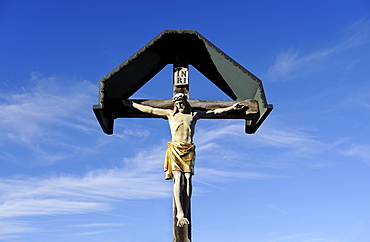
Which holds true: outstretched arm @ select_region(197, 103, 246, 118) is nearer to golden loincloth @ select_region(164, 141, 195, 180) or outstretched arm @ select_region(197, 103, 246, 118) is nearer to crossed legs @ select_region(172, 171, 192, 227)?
golden loincloth @ select_region(164, 141, 195, 180)

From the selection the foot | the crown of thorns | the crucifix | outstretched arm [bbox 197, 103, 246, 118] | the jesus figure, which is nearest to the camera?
the foot

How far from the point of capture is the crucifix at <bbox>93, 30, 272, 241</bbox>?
5699mm

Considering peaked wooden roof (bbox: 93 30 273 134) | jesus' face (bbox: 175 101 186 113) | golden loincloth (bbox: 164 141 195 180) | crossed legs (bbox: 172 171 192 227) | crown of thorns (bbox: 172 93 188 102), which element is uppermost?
peaked wooden roof (bbox: 93 30 273 134)

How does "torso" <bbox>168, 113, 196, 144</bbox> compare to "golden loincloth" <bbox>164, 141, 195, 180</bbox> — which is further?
"torso" <bbox>168, 113, 196, 144</bbox>

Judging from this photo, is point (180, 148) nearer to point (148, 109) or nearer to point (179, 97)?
point (179, 97)

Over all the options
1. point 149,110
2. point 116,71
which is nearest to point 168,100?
point 149,110

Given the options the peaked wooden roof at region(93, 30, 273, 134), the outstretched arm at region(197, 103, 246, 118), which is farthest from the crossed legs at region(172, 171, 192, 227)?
the peaked wooden roof at region(93, 30, 273, 134)

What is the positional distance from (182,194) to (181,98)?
1203 mm

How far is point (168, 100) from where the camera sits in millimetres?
6398

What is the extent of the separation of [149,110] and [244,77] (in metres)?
1.25

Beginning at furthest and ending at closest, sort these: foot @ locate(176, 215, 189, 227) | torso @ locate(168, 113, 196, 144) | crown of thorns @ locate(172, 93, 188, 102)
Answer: crown of thorns @ locate(172, 93, 188, 102) < torso @ locate(168, 113, 196, 144) < foot @ locate(176, 215, 189, 227)

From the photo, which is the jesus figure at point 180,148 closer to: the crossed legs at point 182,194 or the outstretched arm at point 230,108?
the crossed legs at point 182,194

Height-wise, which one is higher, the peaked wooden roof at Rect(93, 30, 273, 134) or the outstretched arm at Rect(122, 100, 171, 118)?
the peaked wooden roof at Rect(93, 30, 273, 134)

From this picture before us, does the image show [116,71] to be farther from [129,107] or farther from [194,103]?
[194,103]
